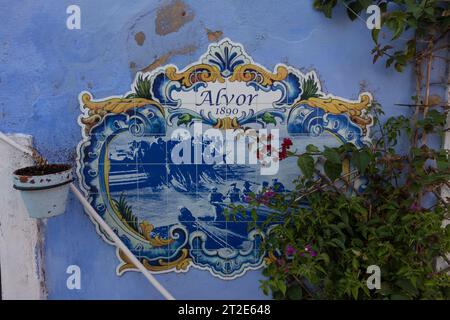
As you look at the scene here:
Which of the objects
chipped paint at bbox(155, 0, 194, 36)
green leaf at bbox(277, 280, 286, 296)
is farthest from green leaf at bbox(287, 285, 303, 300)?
chipped paint at bbox(155, 0, 194, 36)

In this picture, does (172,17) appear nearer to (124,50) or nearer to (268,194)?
(124,50)

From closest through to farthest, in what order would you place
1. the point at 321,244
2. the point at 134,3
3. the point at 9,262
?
the point at 321,244 < the point at 134,3 < the point at 9,262

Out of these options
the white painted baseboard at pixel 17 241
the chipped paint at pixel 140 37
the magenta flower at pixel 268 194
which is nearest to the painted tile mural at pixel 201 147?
the magenta flower at pixel 268 194

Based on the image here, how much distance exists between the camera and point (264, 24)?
2.24 meters

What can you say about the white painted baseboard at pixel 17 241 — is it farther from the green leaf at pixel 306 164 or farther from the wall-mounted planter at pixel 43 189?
the green leaf at pixel 306 164

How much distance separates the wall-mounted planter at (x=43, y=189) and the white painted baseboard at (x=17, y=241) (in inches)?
11.0

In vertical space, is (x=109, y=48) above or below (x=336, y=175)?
above

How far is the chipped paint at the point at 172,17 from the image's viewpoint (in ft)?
7.32

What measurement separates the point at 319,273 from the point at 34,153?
1.66 m

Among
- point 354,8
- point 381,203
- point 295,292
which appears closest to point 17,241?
point 295,292

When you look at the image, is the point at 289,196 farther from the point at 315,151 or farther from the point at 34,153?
the point at 34,153

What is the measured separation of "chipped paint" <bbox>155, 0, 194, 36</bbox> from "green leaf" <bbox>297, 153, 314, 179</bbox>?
950 millimetres

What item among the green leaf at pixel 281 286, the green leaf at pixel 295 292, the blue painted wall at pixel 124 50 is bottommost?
the green leaf at pixel 295 292

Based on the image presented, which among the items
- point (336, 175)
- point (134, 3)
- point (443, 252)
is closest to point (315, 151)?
point (336, 175)
